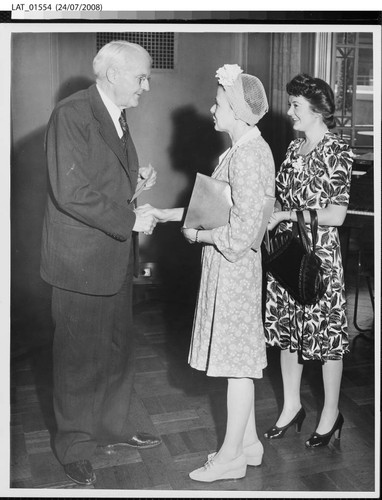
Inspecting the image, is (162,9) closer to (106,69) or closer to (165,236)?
(106,69)

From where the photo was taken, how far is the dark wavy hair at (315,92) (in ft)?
8.89

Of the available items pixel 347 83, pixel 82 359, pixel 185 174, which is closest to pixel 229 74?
pixel 82 359

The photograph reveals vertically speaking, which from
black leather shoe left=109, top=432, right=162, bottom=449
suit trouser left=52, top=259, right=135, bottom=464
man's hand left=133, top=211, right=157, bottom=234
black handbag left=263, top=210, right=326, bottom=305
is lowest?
black leather shoe left=109, top=432, right=162, bottom=449

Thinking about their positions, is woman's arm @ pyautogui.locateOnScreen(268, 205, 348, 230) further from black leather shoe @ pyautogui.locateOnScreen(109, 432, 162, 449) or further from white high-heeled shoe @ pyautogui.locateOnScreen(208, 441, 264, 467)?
black leather shoe @ pyautogui.locateOnScreen(109, 432, 162, 449)

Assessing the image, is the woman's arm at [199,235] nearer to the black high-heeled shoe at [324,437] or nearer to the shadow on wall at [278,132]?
the black high-heeled shoe at [324,437]

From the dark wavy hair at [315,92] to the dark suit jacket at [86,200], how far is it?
81 centimetres

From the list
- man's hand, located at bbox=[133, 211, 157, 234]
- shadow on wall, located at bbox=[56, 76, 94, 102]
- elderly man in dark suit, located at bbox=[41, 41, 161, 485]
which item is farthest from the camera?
shadow on wall, located at bbox=[56, 76, 94, 102]

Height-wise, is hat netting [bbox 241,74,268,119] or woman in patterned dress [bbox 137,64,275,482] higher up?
hat netting [bbox 241,74,268,119]

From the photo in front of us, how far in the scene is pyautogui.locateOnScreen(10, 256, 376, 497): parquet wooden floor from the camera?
2.64 meters

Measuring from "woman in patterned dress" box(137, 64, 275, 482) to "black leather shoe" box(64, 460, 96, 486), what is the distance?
44cm

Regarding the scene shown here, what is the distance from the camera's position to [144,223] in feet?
8.52

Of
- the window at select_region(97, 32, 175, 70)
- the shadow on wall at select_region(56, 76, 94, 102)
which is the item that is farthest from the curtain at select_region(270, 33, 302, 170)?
the shadow on wall at select_region(56, 76, 94, 102)

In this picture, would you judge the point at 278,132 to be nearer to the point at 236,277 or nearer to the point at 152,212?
the point at 152,212

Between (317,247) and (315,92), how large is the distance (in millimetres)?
675
